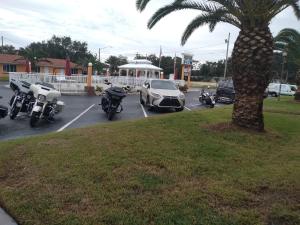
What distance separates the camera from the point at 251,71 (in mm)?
7914

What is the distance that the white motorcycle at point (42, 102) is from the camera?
10.6 m

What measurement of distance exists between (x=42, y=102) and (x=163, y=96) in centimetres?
652

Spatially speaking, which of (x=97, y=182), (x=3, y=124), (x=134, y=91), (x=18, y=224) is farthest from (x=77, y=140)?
(x=134, y=91)

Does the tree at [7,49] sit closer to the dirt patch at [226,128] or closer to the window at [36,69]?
the window at [36,69]

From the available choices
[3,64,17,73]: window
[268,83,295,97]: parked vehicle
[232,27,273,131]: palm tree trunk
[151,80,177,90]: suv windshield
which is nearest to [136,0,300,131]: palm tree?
[232,27,273,131]: palm tree trunk

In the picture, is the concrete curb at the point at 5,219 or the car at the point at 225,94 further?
the car at the point at 225,94

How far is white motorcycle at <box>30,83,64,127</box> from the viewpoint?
1061 centimetres

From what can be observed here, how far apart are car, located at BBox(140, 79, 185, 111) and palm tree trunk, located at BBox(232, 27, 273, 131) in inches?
317

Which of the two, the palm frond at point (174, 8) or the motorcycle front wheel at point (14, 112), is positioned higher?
the palm frond at point (174, 8)

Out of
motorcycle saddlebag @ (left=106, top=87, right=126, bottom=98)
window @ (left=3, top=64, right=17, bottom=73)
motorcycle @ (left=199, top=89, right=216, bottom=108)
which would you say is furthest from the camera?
window @ (left=3, top=64, right=17, bottom=73)

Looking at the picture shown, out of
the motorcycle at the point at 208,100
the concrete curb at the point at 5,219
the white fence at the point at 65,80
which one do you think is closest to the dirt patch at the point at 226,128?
the concrete curb at the point at 5,219

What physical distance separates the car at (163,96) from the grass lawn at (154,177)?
822 centimetres

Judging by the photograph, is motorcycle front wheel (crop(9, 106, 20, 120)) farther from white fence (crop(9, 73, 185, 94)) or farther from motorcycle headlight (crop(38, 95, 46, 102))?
white fence (crop(9, 73, 185, 94))

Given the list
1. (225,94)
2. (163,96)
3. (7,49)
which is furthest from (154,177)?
(7,49)
